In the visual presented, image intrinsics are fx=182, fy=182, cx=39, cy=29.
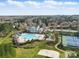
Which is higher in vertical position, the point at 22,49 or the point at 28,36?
the point at 28,36

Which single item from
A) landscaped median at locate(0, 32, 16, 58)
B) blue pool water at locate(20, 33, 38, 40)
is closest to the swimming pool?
blue pool water at locate(20, 33, 38, 40)

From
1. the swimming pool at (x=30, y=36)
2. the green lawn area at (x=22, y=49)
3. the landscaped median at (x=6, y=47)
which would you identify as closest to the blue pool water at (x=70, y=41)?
the green lawn area at (x=22, y=49)

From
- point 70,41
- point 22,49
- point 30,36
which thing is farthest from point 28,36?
point 70,41

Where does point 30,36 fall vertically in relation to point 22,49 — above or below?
above

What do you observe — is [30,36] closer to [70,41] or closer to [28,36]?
[28,36]

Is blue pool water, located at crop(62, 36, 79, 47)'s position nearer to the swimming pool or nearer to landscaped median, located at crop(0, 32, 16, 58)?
the swimming pool

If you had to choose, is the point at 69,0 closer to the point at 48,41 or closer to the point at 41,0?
the point at 41,0

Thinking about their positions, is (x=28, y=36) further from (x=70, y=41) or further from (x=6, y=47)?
(x=70, y=41)

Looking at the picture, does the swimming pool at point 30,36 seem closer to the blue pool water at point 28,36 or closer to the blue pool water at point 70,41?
the blue pool water at point 28,36
